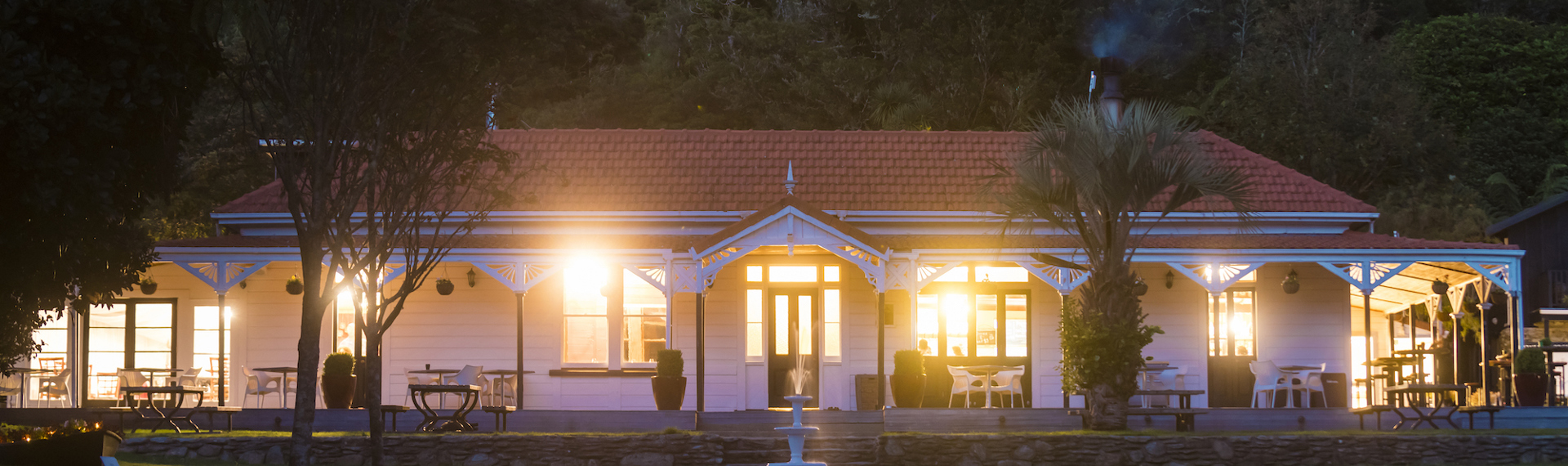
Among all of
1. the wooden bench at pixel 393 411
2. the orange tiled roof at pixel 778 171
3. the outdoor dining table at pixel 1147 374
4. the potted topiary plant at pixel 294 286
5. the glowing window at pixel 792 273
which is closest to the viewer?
the wooden bench at pixel 393 411

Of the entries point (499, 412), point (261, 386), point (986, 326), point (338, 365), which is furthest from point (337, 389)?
point (986, 326)

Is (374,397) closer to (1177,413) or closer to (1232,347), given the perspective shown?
(1177,413)

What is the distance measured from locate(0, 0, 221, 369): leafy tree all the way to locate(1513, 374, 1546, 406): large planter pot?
49.6ft

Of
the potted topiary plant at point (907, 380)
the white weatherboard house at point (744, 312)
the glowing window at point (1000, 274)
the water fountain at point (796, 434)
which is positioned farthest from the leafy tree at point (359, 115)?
the glowing window at point (1000, 274)

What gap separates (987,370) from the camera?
18094mm

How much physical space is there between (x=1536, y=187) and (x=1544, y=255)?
10.6m

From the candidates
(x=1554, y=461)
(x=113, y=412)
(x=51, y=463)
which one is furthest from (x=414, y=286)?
(x=1554, y=461)

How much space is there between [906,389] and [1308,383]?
555cm

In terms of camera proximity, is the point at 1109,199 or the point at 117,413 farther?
the point at 117,413

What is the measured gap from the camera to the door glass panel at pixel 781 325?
19844 millimetres

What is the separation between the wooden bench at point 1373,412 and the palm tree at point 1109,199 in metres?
2.71

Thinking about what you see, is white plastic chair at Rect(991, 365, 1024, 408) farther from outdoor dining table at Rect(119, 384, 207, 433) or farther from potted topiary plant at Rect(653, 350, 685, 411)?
outdoor dining table at Rect(119, 384, 207, 433)

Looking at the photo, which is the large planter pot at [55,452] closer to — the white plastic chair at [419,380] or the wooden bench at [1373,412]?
the white plastic chair at [419,380]

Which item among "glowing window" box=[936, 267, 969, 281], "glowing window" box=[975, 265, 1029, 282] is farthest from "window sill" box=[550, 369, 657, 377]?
"glowing window" box=[975, 265, 1029, 282]
